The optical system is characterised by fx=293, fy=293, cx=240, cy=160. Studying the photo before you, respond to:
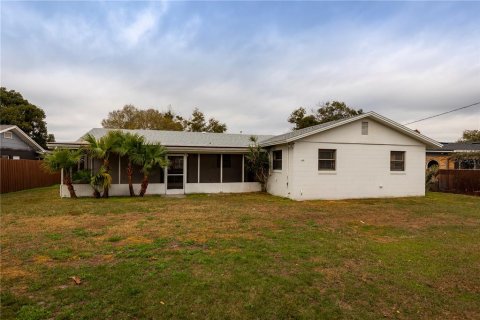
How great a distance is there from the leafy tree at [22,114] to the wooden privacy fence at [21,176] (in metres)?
17.1

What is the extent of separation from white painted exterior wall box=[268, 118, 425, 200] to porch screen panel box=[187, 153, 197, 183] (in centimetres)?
425

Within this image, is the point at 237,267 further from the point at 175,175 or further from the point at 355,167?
the point at 355,167

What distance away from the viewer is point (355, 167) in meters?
14.6

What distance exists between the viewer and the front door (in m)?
15.4

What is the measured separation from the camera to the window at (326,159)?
14.2 m

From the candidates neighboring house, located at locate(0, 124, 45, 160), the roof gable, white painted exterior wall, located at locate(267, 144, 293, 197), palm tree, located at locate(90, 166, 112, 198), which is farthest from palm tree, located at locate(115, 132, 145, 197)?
neighboring house, located at locate(0, 124, 45, 160)

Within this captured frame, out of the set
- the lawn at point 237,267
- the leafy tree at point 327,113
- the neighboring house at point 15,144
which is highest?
the leafy tree at point 327,113

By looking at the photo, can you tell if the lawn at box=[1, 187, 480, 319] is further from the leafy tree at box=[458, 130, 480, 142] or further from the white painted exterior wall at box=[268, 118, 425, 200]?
the leafy tree at box=[458, 130, 480, 142]

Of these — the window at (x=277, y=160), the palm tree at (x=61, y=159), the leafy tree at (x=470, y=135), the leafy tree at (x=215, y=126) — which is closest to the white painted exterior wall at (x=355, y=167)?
the window at (x=277, y=160)

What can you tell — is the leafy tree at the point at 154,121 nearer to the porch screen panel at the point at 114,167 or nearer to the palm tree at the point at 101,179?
the porch screen panel at the point at 114,167

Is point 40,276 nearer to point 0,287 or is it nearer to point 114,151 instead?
point 0,287

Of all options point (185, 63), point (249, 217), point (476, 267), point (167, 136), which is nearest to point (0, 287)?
point (249, 217)

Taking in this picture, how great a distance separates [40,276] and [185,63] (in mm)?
12913

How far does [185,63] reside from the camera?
15.2m
